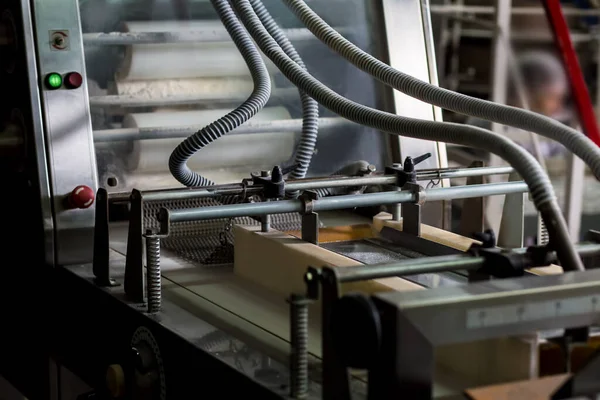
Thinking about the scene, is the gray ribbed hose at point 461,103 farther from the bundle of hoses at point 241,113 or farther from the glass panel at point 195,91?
the glass panel at point 195,91

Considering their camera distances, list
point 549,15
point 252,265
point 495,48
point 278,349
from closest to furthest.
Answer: point 278,349 < point 252,265 < point 549,15 < point 495,48

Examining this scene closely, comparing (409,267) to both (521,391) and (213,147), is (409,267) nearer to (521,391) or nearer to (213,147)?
(521,391)

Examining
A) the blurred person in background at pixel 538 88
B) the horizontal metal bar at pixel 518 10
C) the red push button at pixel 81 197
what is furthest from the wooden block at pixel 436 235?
the horizontal metal bar at pixel 518 10

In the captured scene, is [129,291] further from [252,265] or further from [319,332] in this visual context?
[319,332]

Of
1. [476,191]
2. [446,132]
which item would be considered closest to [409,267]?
[446,132]

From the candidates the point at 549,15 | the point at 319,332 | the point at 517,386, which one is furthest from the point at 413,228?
the point at 549,15

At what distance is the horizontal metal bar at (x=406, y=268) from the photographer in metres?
1.11

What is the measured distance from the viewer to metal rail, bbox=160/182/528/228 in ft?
5.01

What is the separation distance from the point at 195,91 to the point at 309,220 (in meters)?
0.62

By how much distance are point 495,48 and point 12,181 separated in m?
2.59

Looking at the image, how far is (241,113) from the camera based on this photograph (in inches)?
74.0

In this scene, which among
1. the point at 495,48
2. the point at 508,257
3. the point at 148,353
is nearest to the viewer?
the point at 508,257

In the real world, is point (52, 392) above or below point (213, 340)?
below

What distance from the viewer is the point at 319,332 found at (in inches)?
55.7
